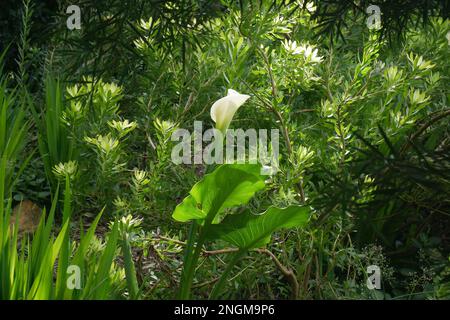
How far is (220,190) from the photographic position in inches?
108

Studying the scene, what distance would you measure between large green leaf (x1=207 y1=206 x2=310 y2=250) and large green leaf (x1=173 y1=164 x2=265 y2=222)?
0.07m

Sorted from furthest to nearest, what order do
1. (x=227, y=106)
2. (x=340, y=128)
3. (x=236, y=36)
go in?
(x=236, y=36)
(x=340, y=128)
(x=227, y=106)

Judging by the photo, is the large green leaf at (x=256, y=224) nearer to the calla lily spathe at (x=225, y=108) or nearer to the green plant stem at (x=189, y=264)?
the green plant stem at (x=189, y=264)

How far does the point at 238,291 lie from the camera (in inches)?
137

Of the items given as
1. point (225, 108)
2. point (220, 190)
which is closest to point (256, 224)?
point (220, 190)

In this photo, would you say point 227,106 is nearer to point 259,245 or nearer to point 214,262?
point 259,245

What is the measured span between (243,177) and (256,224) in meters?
0.22

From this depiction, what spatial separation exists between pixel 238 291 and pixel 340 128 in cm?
89

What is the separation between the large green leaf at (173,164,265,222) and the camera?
267 cm

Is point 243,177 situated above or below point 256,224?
above

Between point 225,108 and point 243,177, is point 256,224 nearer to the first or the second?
point 243,177

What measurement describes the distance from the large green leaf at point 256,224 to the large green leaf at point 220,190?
0.22ft

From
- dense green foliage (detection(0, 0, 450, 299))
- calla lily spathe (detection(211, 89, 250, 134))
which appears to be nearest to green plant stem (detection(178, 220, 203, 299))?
dense green foliage (detection(0, 0, 450, 299))
